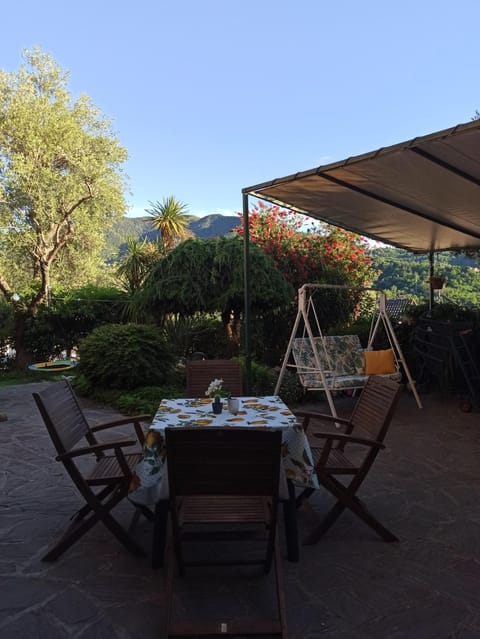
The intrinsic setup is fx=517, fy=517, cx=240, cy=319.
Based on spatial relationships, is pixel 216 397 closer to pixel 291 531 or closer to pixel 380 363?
pixel 291 531

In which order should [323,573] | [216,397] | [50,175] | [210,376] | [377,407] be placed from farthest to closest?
[50,175] → [210,376] → [216,397] → [377,407] → [323,573]

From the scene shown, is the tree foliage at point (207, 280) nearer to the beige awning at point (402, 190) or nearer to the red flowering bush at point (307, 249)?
the beige awning at point (402, 190)

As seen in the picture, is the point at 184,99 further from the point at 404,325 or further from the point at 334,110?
the point at 404,325

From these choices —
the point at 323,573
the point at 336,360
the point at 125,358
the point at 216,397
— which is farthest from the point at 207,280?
the point at 323,573

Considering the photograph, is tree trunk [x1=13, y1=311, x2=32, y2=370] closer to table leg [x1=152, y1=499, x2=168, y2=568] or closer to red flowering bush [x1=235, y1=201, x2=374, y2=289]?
red flowering bush [x1=235, y1=201, x2=374, y2=289]

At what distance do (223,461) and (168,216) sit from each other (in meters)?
18.6

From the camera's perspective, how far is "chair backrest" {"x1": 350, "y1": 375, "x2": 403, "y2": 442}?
10.0 ft

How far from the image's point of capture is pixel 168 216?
2009 centimetres

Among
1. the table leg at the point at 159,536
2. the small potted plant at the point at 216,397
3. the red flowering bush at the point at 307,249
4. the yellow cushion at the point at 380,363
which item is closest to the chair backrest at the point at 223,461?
the table leg at the point at 159,536

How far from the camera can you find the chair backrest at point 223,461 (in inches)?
87.4

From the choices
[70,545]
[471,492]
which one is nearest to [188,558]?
[70,545]

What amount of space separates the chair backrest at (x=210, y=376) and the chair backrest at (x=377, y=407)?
1.09 m

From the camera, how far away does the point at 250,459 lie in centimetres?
226

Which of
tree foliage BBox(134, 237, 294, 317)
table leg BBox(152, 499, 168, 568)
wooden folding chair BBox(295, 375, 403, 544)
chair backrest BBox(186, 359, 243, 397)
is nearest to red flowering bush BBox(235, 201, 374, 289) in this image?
tree foliage BBox(134, 237, 294, 317)
